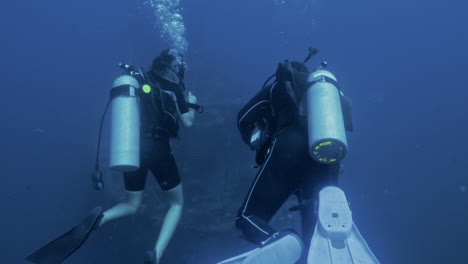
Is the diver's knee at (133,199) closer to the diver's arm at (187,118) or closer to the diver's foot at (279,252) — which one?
the diver's arm at (187,118)

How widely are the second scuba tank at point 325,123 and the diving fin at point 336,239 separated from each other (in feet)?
1.24

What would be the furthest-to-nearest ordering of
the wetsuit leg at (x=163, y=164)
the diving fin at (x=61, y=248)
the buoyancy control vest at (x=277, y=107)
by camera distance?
the wetsuit leg at (x=163, y=164) → the diving fin at (x=61, y=248) → the buoyancy control vest at (x=277, y=107)

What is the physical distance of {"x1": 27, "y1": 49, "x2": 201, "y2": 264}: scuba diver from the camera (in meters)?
3.54

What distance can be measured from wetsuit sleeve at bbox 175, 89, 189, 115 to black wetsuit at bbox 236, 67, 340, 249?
1.57m

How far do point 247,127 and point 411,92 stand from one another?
3552cm

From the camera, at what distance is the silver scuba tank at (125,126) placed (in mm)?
3582

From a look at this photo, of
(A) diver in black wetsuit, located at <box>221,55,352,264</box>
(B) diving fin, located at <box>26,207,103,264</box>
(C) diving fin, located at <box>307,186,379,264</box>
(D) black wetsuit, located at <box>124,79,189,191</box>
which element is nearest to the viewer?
(C) diving fin, located at <box>307,186,379,264</box>

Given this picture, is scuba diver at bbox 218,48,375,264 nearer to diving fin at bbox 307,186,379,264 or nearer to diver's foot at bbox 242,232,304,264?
diving fin at bbox 307,186,379,264

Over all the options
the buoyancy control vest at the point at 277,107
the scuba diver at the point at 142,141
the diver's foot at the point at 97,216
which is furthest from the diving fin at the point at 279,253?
the diver's foot at the point at 97,216

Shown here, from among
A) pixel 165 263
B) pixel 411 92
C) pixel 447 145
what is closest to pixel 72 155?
pixel 165 263

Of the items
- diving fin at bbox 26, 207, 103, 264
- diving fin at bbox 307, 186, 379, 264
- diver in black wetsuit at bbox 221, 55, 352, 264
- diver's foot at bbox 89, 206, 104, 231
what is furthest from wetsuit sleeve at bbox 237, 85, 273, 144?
diving fin at bbox 26, 207, 103, 264

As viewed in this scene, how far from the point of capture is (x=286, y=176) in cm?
309

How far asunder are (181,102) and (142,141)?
0.74m

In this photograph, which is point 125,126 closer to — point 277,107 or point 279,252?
point 277,107
